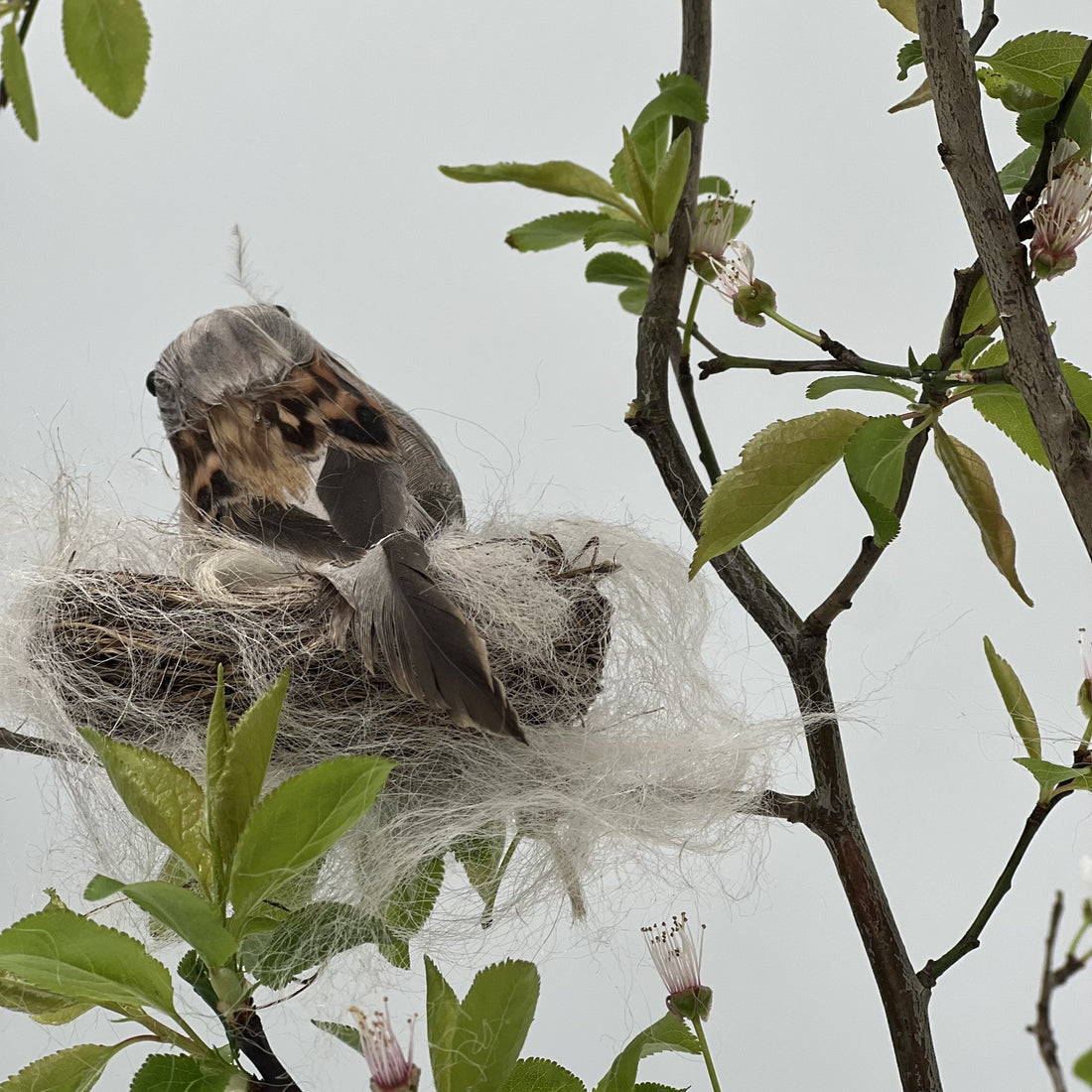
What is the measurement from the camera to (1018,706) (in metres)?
0.57

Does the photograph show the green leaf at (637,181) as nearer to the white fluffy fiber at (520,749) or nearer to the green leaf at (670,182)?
the green leaf at (670,182)

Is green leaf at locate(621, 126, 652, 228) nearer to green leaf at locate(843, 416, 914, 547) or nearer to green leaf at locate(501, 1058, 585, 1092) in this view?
green leaf at locate(843, 416, 914, 547)

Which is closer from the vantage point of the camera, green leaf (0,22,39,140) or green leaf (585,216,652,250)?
green leaf (0,22,39,140)

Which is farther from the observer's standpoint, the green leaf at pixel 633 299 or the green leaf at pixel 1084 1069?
the green leaf at pixel 633 299

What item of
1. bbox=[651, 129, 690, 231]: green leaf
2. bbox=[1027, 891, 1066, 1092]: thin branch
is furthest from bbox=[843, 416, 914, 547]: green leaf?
bbox=[1027, 891, 1066, 1092]: thin branch

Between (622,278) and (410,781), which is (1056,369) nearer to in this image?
(622,278)

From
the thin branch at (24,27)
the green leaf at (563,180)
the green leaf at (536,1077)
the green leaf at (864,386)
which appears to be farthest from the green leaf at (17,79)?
the green leaf at (536,1077)

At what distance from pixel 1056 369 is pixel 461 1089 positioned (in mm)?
333

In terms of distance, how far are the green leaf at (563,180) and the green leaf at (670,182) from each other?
0.07 ft

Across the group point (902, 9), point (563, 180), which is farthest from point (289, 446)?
point (902, 9)

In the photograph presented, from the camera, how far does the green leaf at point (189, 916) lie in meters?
0.40

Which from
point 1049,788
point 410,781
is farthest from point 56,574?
point 1049,788

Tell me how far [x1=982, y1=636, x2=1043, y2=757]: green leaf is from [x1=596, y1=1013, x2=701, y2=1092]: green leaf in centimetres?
20

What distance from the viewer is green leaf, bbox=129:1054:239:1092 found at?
17.7 inches
